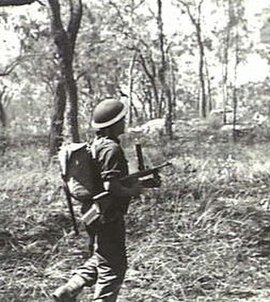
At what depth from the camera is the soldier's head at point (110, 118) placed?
13.6 feet

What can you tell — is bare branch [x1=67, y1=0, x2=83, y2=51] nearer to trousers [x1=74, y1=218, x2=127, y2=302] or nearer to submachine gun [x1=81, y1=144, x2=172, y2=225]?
submachine gun [x1=81, y1=144, x2=172, y2=225]

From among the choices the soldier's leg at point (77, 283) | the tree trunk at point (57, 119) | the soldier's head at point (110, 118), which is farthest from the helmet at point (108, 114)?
the tree trunk at point (57, 119)

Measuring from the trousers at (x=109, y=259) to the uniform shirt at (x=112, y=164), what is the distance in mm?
86

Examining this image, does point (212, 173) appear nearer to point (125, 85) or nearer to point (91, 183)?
point (91, 183)

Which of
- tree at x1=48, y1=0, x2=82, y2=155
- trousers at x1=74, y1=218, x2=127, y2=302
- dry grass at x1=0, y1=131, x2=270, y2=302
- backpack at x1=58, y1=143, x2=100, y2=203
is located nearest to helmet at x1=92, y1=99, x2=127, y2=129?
backpack at x1=58, y1=143, x2=100, y2=203

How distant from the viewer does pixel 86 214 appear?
4.14m

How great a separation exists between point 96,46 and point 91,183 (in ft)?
91.7

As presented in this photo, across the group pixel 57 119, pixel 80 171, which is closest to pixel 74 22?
pixel 57 119

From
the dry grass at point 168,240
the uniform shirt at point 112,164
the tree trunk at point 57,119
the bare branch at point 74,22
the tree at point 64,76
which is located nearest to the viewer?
the uniform shirt at point 112,164

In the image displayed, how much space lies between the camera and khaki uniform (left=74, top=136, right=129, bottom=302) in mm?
4074

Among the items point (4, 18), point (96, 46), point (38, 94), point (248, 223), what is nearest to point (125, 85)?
point (38, 94)

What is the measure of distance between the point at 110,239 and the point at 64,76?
7.71 m

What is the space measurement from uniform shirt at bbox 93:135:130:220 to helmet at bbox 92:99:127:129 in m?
0.10

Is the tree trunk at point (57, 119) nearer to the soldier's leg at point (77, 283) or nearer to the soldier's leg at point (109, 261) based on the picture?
the soldier's leg at point (77, 283)
